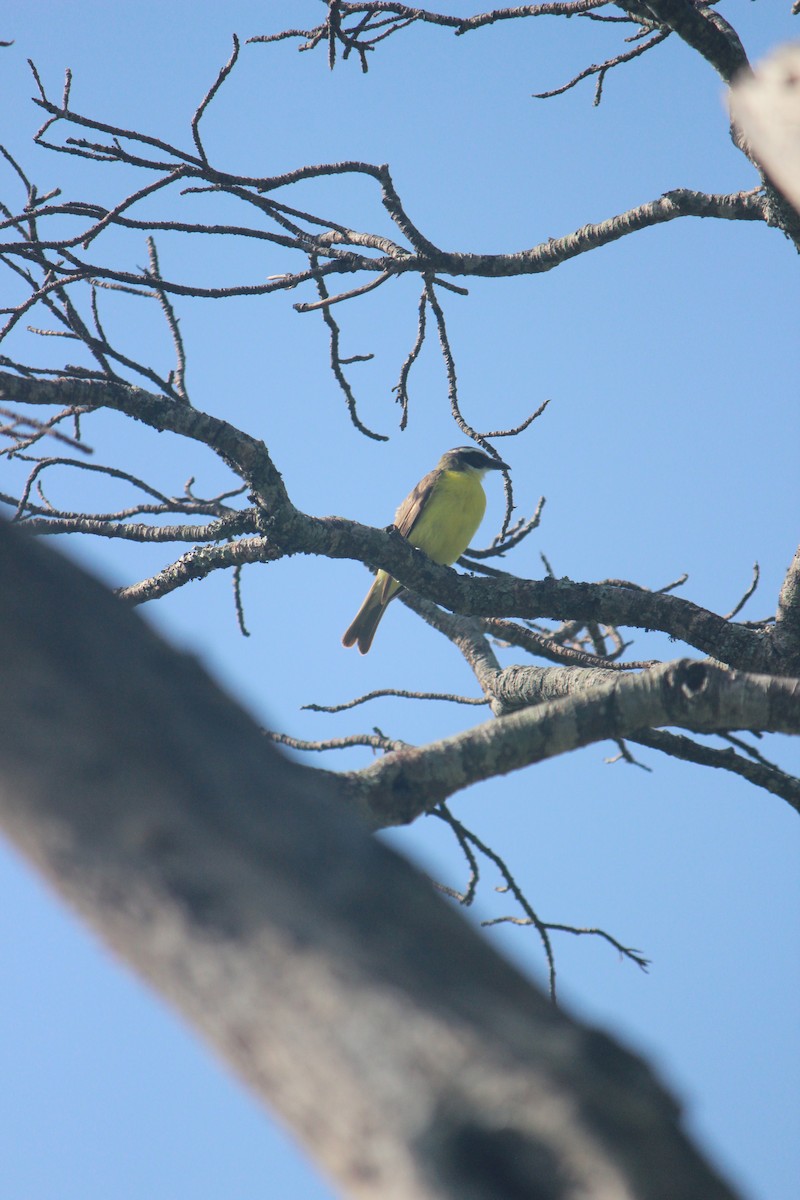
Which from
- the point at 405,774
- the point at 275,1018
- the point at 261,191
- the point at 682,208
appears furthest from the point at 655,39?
the point at 275,1018

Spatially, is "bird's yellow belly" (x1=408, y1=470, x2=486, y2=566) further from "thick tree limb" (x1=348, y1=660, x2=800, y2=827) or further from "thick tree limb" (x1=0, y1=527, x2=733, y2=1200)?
"thick tree limb" (x1=0, y1=527, x2=733, y2=1200)

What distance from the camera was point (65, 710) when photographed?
1.01 meters

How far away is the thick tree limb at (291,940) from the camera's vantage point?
81cm

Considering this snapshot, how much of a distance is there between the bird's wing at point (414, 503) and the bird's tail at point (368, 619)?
29.6 inches

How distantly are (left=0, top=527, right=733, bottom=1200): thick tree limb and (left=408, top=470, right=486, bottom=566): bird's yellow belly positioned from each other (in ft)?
25.2

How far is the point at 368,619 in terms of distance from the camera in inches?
326

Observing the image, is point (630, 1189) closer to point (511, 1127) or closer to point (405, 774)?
point (511, 1127)

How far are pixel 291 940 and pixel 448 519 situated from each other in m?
7.91

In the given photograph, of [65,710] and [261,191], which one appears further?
[261,191]

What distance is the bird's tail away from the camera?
8.17 m

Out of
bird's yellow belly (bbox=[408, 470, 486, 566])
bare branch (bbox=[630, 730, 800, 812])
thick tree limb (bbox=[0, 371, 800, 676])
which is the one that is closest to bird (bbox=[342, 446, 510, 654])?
bird's yellow belly (bbox=[408, 470, 486, 566])

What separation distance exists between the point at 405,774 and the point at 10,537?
1216 mm

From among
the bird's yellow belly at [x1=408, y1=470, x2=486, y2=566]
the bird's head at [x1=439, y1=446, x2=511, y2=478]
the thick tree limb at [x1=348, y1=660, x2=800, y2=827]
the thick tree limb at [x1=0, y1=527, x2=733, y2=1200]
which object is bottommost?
the thick tree limb at [x1=0, y1=527, x2=733, y2=1200]

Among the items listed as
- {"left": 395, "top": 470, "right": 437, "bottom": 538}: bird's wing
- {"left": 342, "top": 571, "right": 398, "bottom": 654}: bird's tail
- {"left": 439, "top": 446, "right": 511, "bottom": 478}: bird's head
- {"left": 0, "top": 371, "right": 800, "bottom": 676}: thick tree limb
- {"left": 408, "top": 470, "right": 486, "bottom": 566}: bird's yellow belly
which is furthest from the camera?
{"left": 439, "top": 446, "right": 511, "bottom": 478}: bird's head
